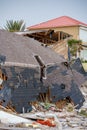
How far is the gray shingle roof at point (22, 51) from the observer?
19.1 metres

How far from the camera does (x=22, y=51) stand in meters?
20.5

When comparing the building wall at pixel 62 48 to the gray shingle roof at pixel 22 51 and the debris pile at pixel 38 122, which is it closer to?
the gray shingle roof at pixel 22 51

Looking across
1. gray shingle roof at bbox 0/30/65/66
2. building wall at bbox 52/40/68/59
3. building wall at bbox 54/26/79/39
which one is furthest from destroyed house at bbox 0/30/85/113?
building wall at bbox 54/26/79/39

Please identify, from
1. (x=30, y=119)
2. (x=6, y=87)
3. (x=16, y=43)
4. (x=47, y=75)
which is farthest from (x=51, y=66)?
(x=30, y=119)

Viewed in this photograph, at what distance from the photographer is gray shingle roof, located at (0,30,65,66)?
19092 millimetres

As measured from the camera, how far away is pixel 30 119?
15.5 m

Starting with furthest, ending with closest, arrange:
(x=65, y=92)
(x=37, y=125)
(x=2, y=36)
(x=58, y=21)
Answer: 1. (x=58, y=21)
2. (x=65, y=92)
3. (x=2, y=36)
4. (x=37, y=125)

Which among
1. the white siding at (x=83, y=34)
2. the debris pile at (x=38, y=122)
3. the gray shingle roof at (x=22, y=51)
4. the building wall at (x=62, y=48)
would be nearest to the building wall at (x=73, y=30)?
the white siding at (x=83, y=34)

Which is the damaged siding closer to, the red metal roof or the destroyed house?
the destroyed house

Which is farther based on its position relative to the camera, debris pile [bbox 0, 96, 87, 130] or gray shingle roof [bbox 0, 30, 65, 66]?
gray shingle roof [bbox 0, 30, 65, 66]

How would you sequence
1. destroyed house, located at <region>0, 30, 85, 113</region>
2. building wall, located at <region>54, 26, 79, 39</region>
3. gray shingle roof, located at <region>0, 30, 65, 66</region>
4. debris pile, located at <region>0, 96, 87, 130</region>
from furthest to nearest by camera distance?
building wall, located at <region>54, 26, 79, 39</region>, gray shingle roof, located at <region>0, 30, 65, 66</region>, destroyed house, located at <region>0, 30, 85, 113</region>, debris pile, located at <region>0, 96, 87, 130</region>

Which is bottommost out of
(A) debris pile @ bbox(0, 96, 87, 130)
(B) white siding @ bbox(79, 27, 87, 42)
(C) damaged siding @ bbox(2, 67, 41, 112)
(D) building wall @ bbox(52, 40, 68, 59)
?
(A) debris pile @ bbox(0, 96, 87, 130)

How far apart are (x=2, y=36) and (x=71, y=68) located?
4798 mm

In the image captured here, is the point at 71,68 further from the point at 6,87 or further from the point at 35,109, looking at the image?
the point at 6,87
